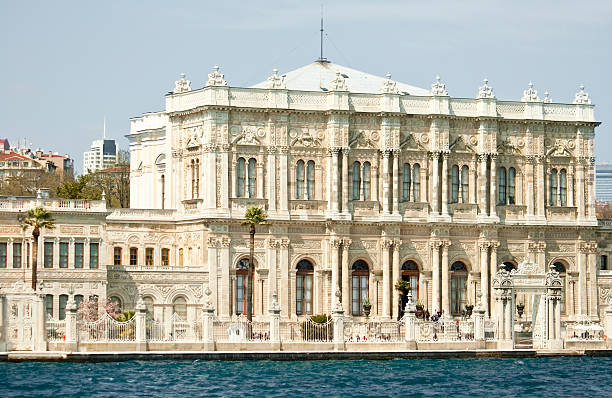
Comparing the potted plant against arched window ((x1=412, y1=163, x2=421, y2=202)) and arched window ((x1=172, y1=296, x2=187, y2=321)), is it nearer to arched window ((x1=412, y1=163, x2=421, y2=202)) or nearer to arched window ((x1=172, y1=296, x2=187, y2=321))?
arched window ((x1=412, y1=163, x2=421, y2=202))

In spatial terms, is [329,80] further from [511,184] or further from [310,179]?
[511,184]

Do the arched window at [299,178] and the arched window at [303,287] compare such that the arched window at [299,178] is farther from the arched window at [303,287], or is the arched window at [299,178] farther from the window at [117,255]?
the window at [117,255]

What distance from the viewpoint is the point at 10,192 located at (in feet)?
417

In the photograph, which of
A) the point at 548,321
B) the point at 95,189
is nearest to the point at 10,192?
the point at 95,189

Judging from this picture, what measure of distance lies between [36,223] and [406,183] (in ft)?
71.0

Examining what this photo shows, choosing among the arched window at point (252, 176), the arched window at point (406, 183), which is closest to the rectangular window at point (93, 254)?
the arched window at point (252, 176)

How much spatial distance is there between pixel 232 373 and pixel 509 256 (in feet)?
93.1

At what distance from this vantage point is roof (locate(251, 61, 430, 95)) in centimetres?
9631

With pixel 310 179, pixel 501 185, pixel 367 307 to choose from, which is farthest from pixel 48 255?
pixel 501 185

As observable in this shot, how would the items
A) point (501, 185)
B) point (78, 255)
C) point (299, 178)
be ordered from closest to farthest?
point (78, 255), point (299, 178), point (501, 185)

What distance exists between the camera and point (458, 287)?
9606cm

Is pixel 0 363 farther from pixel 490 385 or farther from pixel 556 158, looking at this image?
pixel 556 158

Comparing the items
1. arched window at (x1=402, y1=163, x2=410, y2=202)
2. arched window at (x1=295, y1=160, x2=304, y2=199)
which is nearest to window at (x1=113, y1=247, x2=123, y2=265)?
arched window at (x1=295, y1=160, x2=304, y2=199)

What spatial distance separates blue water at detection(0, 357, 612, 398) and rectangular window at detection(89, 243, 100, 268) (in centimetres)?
1168
